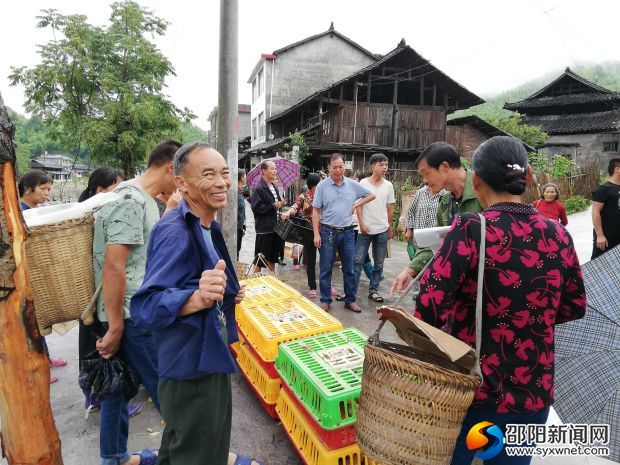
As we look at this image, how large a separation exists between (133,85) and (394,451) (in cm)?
1785

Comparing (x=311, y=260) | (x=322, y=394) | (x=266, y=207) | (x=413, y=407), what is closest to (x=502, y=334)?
(x=413, y=407)

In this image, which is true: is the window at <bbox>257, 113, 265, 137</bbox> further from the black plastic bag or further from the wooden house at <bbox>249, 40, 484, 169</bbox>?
the black plastic bag

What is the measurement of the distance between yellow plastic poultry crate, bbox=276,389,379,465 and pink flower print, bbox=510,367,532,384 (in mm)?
924

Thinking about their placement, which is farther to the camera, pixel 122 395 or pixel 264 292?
pixel 264 292

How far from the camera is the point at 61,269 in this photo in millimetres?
2051

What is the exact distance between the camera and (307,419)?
2412 millimetres

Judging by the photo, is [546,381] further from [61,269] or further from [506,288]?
[61,269]

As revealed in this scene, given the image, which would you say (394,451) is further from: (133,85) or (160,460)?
(133,85)

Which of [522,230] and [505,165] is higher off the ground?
[505,165]

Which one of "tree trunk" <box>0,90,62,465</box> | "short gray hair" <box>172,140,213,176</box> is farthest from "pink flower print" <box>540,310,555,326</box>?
"tree trunk" <box>0,90,62,465</box>

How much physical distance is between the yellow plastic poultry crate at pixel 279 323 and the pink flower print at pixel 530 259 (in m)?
1.86

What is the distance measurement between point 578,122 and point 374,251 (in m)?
30.1

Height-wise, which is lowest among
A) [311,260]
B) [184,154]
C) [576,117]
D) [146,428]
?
[146,428]

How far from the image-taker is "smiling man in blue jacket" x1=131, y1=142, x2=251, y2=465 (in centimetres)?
141
